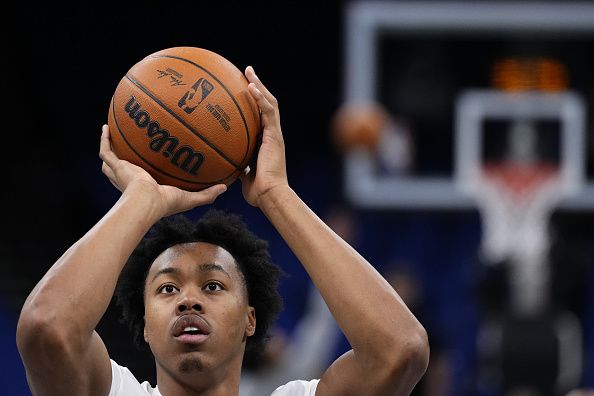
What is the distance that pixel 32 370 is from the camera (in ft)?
8.65

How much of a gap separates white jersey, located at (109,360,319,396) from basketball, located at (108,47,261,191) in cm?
49

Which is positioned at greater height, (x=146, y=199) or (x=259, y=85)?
(x=259, y=85)

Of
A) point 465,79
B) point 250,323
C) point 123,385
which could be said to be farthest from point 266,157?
point 465,79

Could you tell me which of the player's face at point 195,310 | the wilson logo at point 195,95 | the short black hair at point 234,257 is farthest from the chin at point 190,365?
the wilson logo at point 195,95

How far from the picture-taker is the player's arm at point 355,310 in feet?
9.20

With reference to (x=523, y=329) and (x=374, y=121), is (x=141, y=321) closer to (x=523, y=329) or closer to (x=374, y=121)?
(x=523, y=329)

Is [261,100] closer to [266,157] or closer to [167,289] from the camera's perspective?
[266,157]

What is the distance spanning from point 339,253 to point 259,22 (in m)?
10.2

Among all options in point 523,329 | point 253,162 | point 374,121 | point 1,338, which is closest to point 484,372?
point 523,329

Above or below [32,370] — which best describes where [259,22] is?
below

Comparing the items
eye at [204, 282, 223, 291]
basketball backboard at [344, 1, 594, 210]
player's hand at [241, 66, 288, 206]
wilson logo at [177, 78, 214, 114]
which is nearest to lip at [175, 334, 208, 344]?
eye at [204, 282, 223, 291]

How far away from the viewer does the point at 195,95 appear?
118 inches

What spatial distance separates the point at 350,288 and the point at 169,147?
580mm

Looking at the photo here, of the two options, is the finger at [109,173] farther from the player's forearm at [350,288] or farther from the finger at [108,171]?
the player's forearm at [350,288]
